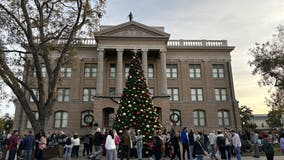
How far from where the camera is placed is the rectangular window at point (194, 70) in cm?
3556

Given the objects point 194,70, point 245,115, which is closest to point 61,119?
point 194,70

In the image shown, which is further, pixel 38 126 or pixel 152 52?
pixel 152 52

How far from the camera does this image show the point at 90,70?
34.4 m

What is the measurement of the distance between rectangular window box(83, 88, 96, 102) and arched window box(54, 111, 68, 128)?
3.43 meters

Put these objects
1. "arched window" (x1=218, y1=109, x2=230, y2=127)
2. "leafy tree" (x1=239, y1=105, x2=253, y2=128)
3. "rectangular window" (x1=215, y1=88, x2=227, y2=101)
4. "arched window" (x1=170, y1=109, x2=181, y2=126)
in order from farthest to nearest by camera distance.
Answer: "leafy tree" (x1=239, y1=105, x2=253, y2=128) → "rectangular window" (x1=215, y1=88, x2=227, y2=101) → "arched window" (x1=218, y1=109, x2=230, y2=127) → "arched window" (x1=170, y1=109, x2=181, y2=126)

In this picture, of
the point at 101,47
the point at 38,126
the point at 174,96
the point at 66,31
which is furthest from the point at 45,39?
the point at 174,96

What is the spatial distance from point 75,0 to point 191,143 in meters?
12.2

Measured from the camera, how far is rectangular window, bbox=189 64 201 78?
35.6 metres

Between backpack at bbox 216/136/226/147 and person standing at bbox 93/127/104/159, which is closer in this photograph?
backpack at bbox 216/136/226/147

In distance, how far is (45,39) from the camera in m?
15.1

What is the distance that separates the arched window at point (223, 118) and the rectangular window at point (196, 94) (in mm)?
3597

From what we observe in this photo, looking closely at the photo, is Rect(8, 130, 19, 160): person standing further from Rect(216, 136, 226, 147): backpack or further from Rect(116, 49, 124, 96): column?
Rect(116, 49, 124, 96): column

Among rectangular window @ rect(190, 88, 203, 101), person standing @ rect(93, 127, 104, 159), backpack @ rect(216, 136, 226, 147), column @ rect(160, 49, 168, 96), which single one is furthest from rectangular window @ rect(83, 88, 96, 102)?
backpack @ rect(216, 136, 226, 147)

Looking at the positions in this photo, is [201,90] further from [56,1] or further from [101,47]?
[56,1]
